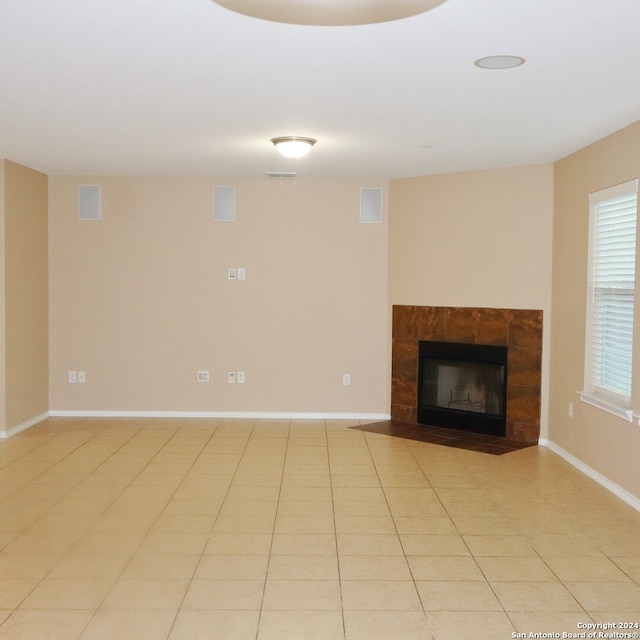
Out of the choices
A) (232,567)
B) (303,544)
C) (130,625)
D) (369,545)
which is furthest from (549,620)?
(130,625)

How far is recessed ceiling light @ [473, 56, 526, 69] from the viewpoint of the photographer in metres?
3.34

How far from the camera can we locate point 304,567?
3553 mm

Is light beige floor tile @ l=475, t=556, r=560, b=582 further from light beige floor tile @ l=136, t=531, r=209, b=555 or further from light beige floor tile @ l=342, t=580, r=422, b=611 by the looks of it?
light beige floor tile @ l=136, t=531, r=209, b=555

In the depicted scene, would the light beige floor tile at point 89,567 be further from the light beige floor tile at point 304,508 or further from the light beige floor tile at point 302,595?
the light beige floor tile at point 304,508

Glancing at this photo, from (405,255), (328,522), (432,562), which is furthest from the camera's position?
(405,255)

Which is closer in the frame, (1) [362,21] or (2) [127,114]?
(1) [362,21]

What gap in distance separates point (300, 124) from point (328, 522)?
2481 millimetres

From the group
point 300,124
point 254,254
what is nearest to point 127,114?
point 300,124

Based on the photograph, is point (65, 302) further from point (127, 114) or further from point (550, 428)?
point (550, 428)

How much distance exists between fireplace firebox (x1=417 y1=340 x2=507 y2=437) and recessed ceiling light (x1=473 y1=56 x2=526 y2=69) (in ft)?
11.4

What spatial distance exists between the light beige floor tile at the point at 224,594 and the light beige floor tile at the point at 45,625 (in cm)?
43

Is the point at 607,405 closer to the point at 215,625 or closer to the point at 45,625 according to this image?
the point at 215,625

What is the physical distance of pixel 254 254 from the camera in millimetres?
7309

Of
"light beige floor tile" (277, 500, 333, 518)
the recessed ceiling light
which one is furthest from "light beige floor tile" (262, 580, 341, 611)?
the recessed ceiling light
